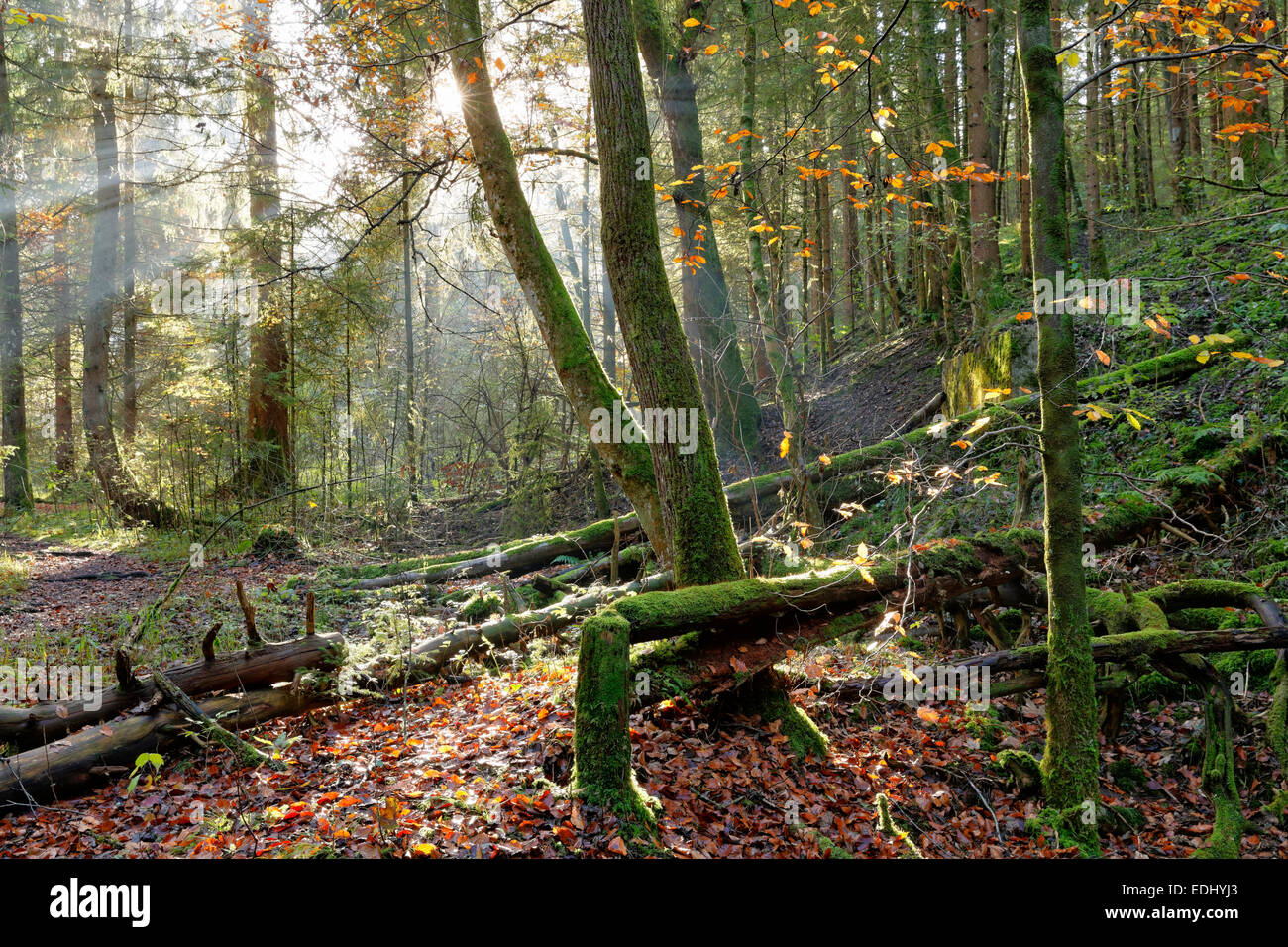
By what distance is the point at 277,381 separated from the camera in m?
13.2

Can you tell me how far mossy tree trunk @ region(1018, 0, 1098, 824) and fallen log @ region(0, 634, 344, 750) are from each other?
5.05 metres

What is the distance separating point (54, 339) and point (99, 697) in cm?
2316

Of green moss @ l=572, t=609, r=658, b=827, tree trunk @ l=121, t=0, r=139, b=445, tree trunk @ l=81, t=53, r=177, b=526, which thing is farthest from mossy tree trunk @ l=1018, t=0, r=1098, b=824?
tree trunk @ l=121, t=0, r=139, b=445

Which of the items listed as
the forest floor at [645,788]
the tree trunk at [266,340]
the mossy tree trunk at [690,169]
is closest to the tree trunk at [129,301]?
the tree trunk at [266,340]

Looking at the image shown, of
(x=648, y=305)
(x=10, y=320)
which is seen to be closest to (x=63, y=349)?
(x=10, y=320)

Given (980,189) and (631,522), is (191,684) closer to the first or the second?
(631,522)

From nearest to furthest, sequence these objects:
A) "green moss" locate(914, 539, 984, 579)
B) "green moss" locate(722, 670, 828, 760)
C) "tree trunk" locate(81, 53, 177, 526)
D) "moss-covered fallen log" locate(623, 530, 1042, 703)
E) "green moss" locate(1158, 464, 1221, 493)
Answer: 1. "moss-covered fallen log" locate(623, 530, 1042, 703)
2. "green moss" locate(722, 670, 828, 760)
3. "green moss" locate(914, 539, 984, 579)
4. "green moss" locate(1158, 464, 1221, 493)
5. "tree trunk" locate(81, 53, 177, 526)

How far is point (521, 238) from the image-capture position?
606 centimetres

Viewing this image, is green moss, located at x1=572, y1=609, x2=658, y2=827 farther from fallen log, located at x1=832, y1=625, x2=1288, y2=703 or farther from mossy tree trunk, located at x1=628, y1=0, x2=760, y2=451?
mossy tree trunk, located at x1=628, y1=0, x2=760, y2=451

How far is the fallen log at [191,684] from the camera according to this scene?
4.38 meters

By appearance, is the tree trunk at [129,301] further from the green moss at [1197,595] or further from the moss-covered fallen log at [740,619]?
the green moss at [1197,595]

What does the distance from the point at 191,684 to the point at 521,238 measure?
4.35 meters

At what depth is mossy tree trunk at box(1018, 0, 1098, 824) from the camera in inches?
141
